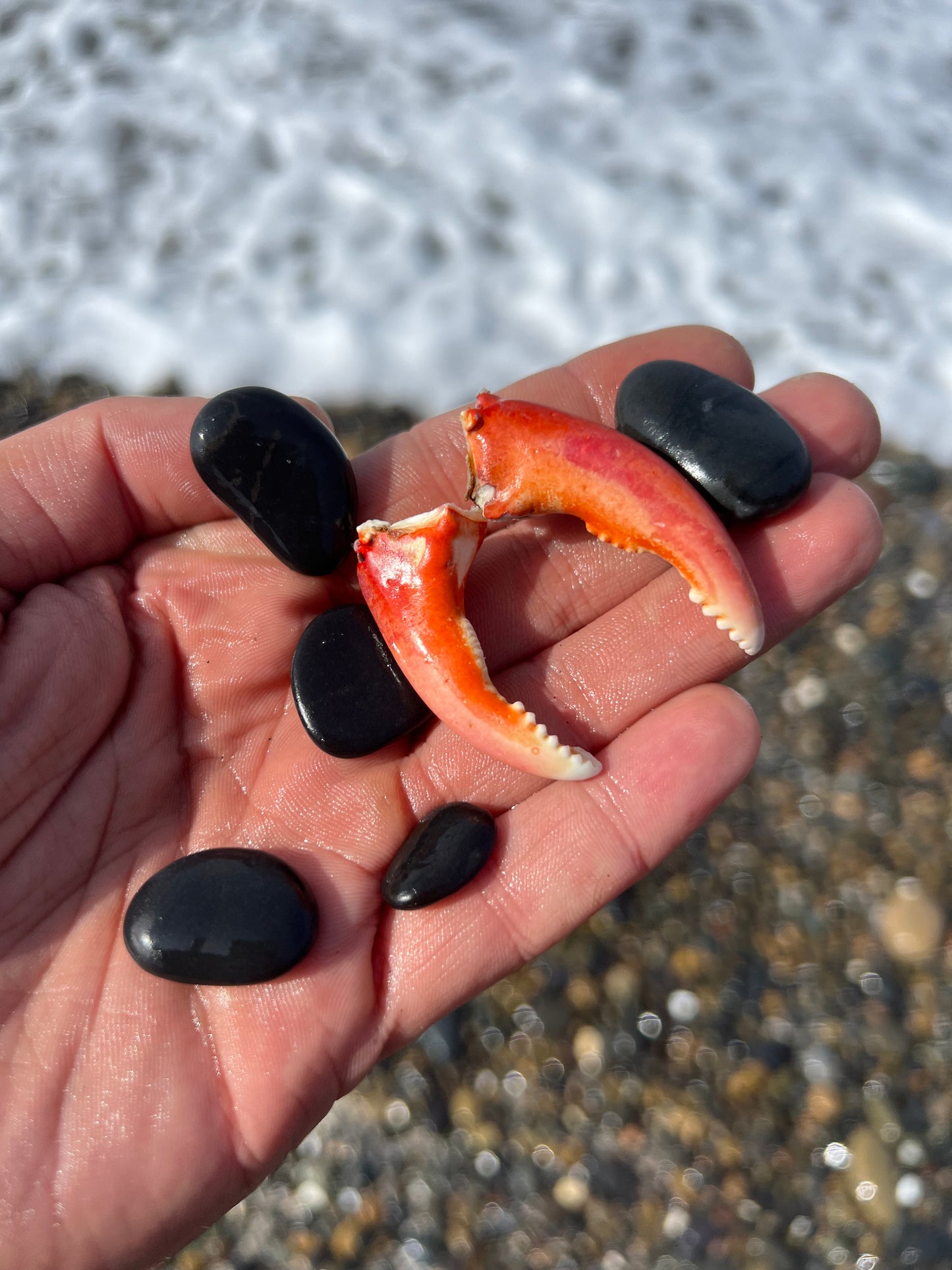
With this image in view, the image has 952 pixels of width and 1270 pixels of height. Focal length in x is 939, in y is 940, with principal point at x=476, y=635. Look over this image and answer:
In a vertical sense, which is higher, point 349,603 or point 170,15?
point 170,15

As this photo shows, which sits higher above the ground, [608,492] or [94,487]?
[94,487]

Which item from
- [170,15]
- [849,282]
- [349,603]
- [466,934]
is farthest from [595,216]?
[466,934]

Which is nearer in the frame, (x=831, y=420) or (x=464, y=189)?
(x=831, y=420)

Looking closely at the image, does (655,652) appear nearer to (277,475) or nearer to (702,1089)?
(277,475)

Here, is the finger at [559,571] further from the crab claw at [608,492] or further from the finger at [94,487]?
the finger at [94,487]

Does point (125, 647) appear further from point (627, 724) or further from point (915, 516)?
point (915, 516)

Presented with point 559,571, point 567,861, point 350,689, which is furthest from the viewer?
point 559,571

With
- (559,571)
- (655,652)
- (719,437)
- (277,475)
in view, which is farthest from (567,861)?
(277,475)

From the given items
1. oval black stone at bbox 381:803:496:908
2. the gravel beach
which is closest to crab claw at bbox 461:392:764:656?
oval black stone at bbox 381:803:496:908
